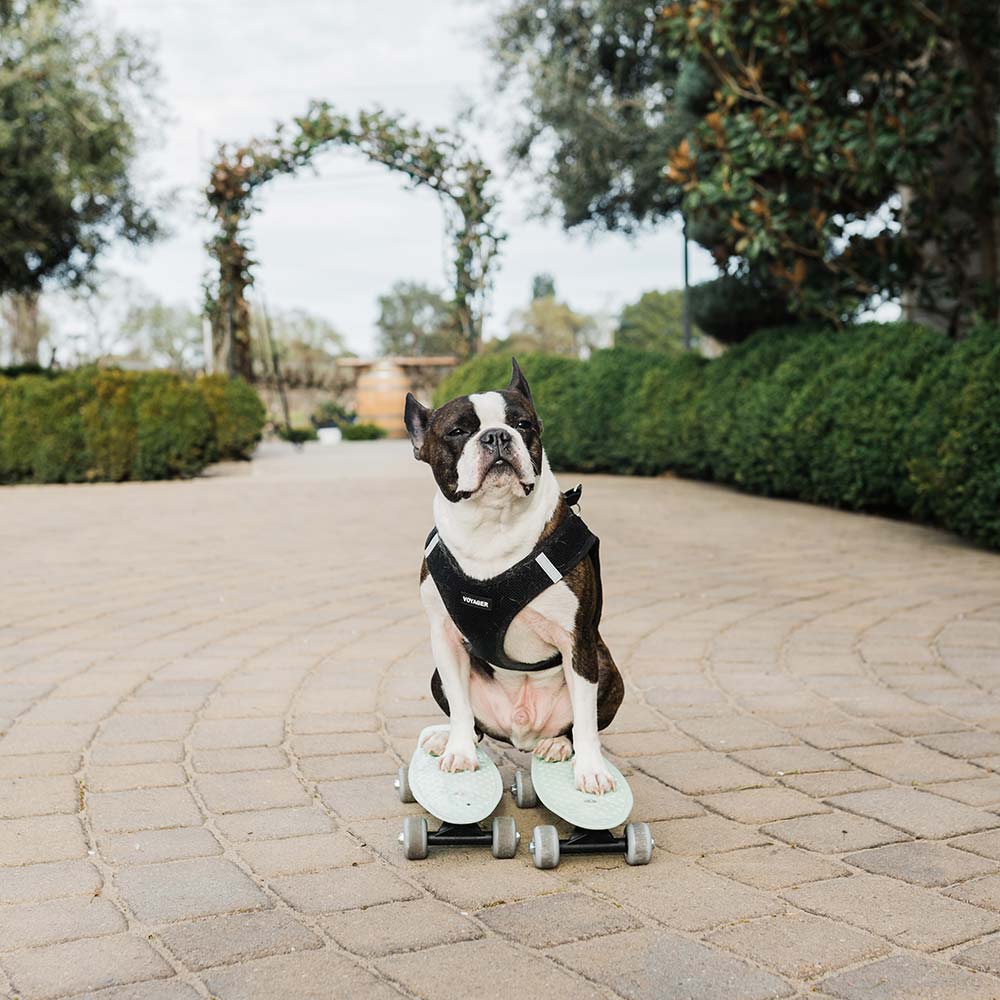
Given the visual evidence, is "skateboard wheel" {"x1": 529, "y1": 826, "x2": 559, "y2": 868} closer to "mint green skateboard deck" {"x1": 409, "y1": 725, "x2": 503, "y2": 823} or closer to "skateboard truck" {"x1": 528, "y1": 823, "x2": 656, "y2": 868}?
"skateboard truck" {"x1": 528, "y1": 823, "x2": 656, "y2": 868}

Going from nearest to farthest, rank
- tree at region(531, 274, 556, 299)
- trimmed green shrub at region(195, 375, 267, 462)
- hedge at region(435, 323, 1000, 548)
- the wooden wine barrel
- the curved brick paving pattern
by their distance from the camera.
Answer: the curved brick paving pattern
hedge at region(435, 323, 1000, 548)
trimmed green shrub at region(195, 375, 267, 462)
the wooden wine barrel
tree at region(531, 274, 556, 299)

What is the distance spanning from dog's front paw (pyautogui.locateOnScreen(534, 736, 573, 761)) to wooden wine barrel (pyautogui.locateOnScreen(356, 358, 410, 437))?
2318cm

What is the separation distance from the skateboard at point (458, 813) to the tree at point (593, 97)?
15602 millimetres

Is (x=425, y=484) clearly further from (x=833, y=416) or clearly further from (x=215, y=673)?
(x=215, y=673)

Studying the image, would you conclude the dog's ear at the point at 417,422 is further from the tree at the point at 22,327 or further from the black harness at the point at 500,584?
the tree at the point at 22,327

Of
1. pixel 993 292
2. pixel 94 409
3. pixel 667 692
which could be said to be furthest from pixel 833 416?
pixel 94 409

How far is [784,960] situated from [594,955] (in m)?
0.37

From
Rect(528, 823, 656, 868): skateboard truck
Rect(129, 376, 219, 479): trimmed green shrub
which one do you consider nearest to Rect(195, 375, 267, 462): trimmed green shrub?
Rect(129, 376, 219, 479): trimmed green shrub

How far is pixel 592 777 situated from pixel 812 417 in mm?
7662

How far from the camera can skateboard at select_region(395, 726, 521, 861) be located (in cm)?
270

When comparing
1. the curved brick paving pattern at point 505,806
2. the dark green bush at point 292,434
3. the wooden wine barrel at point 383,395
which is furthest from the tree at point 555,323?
the curved brick paving pattern at point 505,806

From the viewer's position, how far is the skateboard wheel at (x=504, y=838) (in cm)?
270

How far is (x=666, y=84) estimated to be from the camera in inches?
707

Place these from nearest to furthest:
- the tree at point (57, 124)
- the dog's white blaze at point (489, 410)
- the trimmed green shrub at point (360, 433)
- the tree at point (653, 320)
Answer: the dog's white blaze at point (489, 410) → the tree at point (57, 124) → the trimmed green shrub at point (360, 433) → the tree at point (653, 320)
